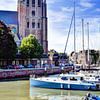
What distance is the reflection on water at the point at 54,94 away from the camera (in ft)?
155

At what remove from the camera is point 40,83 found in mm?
59281

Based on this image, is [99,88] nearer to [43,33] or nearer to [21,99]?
[21,99]

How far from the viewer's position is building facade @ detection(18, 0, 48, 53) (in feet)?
511

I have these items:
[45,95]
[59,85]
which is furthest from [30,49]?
[45,95]

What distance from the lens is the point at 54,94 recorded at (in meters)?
51.3

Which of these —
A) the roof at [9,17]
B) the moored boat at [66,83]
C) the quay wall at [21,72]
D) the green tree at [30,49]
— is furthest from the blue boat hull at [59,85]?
the roof at [9,17]

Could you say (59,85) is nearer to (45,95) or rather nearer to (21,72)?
(45,95)

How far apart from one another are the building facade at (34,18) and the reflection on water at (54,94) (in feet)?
327

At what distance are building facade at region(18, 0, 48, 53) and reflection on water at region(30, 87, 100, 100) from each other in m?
99.6

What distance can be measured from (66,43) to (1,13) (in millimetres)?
65452

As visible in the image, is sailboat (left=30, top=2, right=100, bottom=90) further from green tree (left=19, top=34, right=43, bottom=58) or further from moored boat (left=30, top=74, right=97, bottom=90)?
green tree (left=19, top=34, right=43, bottom=58)

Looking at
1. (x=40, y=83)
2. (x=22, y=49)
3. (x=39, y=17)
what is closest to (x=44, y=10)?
(x=39, y=17)

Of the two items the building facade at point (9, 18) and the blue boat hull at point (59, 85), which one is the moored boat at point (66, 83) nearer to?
the blue boat hull at point (59, 85)

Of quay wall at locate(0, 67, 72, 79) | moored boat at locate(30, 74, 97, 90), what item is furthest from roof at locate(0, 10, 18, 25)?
moored boat at locate(30, 74, 97, 90)
